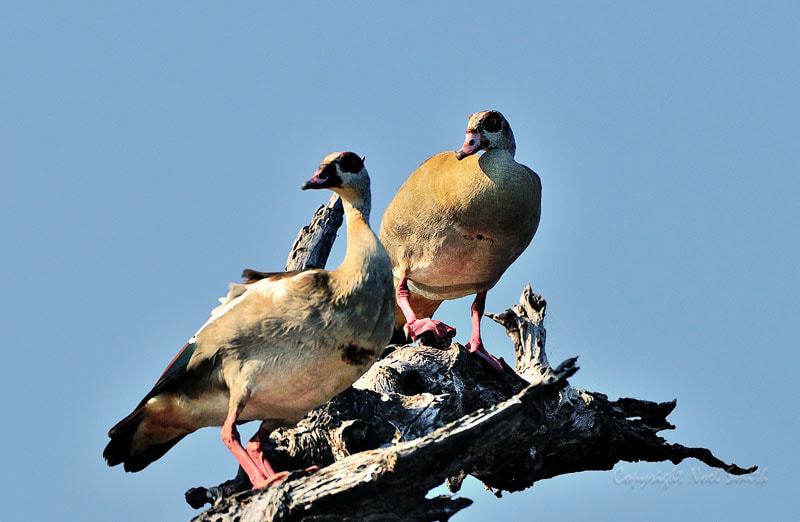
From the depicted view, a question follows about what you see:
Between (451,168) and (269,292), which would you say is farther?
(451,168)

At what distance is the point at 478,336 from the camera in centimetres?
1012

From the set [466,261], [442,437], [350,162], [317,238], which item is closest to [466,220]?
[466,261]

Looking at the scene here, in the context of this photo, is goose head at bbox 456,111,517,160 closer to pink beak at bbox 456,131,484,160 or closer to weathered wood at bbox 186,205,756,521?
pink beak at bbox 456,131,484,160

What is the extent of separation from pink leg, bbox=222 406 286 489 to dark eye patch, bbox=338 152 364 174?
182 cm

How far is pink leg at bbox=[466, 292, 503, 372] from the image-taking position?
31.8ft

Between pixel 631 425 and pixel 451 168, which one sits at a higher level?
pixel 451 168

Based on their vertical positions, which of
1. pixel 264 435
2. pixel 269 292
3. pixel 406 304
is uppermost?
pixel 406 304

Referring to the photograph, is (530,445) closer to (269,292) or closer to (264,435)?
(264,435)

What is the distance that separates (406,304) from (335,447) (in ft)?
10.5

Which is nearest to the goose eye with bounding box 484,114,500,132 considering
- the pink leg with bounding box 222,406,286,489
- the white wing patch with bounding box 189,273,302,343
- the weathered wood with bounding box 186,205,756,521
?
the weathered wood with bounding box 186,205,756,521

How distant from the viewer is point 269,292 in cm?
683

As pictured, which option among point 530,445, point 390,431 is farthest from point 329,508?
point 530,445

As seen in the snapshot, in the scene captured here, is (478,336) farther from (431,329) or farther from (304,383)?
(304,383)

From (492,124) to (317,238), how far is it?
211 centimetres
